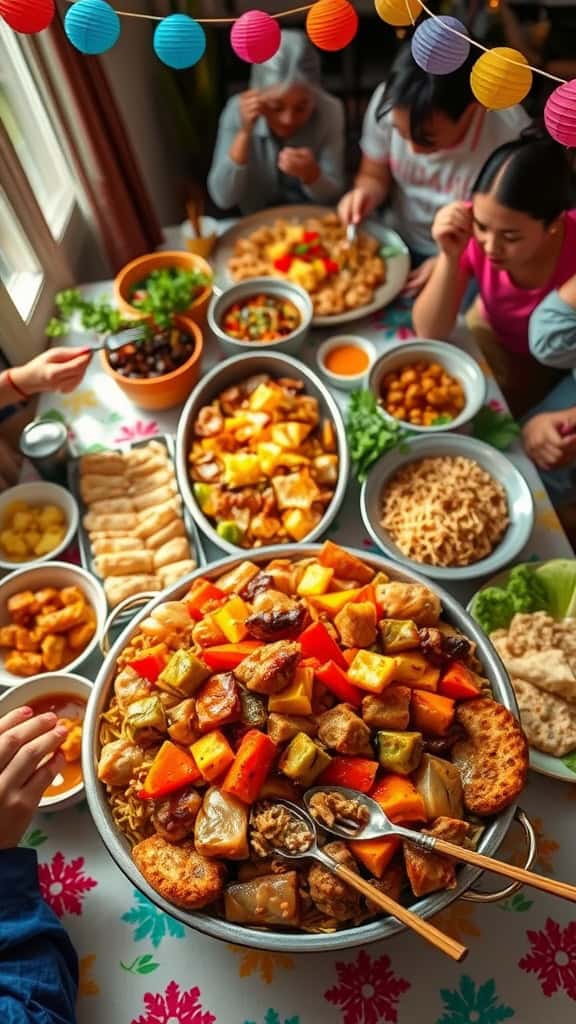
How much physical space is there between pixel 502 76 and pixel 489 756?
1.20 meters

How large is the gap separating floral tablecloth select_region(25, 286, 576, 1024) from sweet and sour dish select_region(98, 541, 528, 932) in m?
0.24

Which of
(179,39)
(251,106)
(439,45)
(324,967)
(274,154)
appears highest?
(179,39)

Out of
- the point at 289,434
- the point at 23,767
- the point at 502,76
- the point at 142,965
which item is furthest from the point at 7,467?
the point at 502,76

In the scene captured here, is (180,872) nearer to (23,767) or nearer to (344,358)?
(23,767)

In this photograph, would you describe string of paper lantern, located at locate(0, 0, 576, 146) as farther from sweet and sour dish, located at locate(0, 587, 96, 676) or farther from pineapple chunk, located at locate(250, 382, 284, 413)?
sweet and sour dish, located at locate(0, 587, 96, 676)

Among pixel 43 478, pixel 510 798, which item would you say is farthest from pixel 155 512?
pixel 510 798

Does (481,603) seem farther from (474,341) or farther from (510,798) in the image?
(474,341)

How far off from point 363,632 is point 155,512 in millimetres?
749

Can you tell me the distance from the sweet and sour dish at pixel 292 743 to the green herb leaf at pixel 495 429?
73cm

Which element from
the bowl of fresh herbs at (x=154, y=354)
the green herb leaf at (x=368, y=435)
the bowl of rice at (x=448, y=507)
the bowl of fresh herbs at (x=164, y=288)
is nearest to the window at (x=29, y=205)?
the bowl of fresh herbs at (x=154, y=354)

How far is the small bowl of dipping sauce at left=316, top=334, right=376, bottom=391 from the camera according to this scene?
2.13 m

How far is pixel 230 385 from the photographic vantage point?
6.75 feet

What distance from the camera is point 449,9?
3490 mm

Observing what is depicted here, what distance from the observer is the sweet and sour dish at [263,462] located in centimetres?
176
